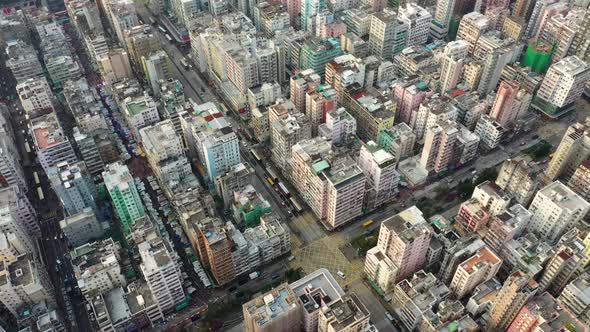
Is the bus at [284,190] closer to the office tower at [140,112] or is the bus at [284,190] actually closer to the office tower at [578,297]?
the office tower at [140,112]

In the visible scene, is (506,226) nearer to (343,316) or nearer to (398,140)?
(398,140)

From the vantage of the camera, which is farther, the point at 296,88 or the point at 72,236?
the point at 296,88

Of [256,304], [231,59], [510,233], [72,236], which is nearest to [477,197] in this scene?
[510,233]

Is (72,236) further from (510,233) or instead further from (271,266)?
(510,233)

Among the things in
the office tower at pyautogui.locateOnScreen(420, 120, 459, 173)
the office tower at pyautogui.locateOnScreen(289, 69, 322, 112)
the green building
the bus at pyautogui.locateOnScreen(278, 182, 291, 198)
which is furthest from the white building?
the office tower at pyautogui.locateOnScreen(420, 120, 459, 173)

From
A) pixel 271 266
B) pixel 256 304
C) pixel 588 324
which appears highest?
pixel 256 304
